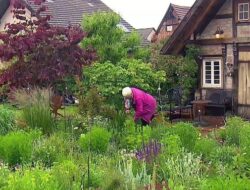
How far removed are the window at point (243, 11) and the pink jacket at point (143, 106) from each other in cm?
734

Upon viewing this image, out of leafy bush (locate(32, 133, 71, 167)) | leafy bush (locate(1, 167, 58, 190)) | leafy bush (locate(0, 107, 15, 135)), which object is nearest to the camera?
leafy bush (locate(1, 167, 58, 190))

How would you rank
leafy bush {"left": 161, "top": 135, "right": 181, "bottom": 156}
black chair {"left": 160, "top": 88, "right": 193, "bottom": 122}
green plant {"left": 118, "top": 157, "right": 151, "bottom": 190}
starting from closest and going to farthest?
green plant {"left": 118, "top": 157, "right": 151, "bottom": 190} → leafy bush {"left": 161, "top": 135, "right": 181, "bottom": 156} → black chair {"left": 160, "top": 88, "right": 193, "bottom": 122}

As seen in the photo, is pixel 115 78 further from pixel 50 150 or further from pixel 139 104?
pixel 50 150

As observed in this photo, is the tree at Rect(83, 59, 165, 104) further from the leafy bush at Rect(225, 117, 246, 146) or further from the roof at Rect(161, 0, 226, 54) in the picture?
the leafy bush at Rect(225, 117, 246, 146)

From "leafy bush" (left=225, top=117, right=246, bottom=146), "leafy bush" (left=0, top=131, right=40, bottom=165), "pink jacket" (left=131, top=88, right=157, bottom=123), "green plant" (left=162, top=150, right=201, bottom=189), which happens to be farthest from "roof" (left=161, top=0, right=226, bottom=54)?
"green plant" (left=162, top=150, right=201, bottom=189)

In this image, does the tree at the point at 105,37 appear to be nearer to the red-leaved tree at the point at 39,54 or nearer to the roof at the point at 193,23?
the roof at the point at 193,23

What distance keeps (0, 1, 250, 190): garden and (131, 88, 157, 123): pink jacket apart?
279 millimetres

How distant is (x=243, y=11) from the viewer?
17656 mm

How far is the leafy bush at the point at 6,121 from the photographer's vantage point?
11832mm

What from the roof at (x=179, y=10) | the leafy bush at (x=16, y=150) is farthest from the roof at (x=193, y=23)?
the roof at (x=179, y=10)

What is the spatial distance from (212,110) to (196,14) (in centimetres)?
352

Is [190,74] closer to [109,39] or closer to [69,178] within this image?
[109,39]

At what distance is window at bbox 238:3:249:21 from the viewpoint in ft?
57.6

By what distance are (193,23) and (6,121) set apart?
8.68 meters
